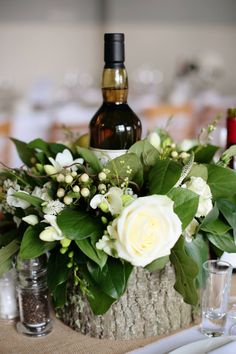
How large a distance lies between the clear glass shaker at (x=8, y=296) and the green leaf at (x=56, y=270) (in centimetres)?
12

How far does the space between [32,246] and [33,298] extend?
127 millimetres

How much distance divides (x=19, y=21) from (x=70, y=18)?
1.45ft

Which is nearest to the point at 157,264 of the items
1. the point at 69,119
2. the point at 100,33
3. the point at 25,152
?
the point at 25,152

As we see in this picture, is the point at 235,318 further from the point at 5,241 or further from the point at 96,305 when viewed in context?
the point at 5,241

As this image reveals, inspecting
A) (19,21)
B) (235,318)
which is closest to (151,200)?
(235,318)

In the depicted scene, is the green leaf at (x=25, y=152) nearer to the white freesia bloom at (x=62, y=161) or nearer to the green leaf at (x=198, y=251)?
the white freesia bloom at (x=62, y=161)

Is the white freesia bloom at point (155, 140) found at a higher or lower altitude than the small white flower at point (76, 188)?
higher

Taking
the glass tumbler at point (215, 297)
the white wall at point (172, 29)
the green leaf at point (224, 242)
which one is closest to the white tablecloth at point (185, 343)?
the glass tumbler at point (215, 297)

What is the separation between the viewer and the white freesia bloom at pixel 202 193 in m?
0.80

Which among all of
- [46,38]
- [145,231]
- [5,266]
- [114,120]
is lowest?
[5,266]

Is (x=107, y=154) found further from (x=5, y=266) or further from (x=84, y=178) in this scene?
(x=5, y=266)

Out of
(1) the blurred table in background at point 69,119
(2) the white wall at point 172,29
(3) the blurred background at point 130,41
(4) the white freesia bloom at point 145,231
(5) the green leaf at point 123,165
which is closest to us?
(4) the white freesia bloom at point 145,231

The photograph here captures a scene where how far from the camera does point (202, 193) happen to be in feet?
2.63

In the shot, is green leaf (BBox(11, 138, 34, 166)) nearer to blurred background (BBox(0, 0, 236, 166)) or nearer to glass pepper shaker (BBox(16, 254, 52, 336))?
glass pepper shaker (BBox(16, 254, 52, 336))
